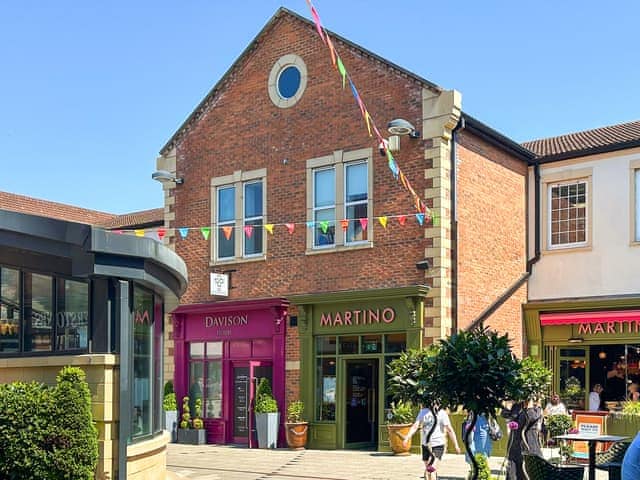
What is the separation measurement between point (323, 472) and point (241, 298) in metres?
6.91

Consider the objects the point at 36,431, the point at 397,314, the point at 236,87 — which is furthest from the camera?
the point at 236,87

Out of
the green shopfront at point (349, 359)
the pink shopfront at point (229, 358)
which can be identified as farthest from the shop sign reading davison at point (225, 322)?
the green shopfront at point (349, 359)

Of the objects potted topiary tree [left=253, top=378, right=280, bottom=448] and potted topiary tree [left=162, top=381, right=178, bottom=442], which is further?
potted topiary tree [left=162, top=381, right=178, bottom=442]

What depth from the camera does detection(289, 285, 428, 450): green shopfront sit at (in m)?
18.5

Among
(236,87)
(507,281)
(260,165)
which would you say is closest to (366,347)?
(507,281)

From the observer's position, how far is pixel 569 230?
20.9 metres

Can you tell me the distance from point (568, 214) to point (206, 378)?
32.6ft

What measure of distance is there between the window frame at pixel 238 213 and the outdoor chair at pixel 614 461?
11348mm

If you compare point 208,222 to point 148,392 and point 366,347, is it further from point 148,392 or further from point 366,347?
point 148,392

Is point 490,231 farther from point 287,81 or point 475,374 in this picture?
point 475,374

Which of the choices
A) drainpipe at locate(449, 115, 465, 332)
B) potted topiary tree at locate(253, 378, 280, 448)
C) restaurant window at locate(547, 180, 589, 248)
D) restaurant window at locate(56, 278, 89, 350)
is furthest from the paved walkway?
restaurant window at locate(547, 180, 589, 248)

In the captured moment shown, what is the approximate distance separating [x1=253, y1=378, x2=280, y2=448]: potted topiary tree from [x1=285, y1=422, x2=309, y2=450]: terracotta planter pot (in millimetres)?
441

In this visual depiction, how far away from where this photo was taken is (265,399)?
19781 millimetres

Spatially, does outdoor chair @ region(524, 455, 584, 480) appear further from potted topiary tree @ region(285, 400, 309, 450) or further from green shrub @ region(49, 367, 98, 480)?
potted topiary tree @ region(285, 400, 309, 450)
